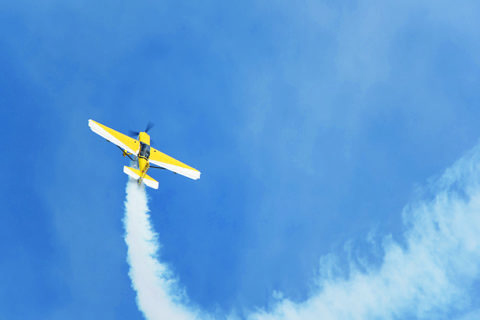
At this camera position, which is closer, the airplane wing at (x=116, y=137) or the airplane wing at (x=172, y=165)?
the airplane wing at (x=116, y=137)

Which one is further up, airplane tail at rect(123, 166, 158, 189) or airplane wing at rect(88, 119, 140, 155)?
airplane wing at rect(88, 119, 140, 155)

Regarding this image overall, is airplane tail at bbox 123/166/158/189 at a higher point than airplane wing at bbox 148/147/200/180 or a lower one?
lower

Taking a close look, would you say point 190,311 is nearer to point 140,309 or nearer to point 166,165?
point 140,309

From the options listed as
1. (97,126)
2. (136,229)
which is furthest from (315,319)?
(97,126)

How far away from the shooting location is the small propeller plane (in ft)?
340

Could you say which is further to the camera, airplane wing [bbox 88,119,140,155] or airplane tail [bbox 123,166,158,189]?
airplane wing [bbox 88,119,140,155]

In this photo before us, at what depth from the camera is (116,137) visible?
10444cm

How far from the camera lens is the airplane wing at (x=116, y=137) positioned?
4090 inches

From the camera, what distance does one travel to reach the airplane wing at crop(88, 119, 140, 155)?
103875mm

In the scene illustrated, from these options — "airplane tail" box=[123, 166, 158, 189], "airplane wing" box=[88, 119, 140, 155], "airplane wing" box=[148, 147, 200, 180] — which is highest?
"airplane wing" box=[88, 119, 140, 155]

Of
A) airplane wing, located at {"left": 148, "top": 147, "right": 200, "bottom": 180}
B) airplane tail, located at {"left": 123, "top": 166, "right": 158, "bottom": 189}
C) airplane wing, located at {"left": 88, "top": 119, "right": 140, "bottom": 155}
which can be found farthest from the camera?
airplane wing, located at {"left": 148, "top": 147, "right": 200, "bottom": 180}

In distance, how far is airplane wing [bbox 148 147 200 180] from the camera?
10600 cm

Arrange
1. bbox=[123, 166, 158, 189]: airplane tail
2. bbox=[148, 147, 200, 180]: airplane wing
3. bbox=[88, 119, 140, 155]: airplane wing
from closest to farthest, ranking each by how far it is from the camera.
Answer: bbox=[123, 166, 158, 189]: airplane tail < bbox=[88, 119, 140, 155]: airplane wing < bbox=[148, 147, 200, 180]: airplane wing

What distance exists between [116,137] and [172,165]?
6.31m
